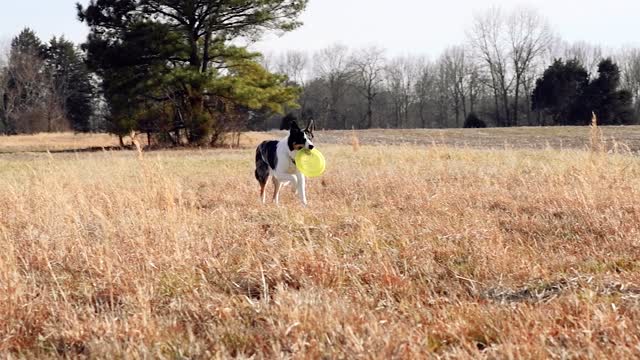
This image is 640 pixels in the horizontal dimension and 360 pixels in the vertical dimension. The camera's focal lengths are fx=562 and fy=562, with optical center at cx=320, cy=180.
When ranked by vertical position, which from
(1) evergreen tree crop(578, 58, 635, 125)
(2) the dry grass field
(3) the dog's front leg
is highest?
(1) evergreen tree crop(578, 58, 635, 125)

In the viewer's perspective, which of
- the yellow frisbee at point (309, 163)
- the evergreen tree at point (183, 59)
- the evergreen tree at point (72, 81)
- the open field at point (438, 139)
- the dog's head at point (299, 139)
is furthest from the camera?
the evergreen tree at point (72, 81)

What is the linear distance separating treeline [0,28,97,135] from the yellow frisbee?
1732 inches

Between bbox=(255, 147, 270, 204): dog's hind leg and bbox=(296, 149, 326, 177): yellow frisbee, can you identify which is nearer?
bbox=(296, 149, 326, 177): yellow frisbee

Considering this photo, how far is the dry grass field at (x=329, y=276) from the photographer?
2.57m

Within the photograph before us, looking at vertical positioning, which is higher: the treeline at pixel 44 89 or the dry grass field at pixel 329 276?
the treeline at pixel 44 89

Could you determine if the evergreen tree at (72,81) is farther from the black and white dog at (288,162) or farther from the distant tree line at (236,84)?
the black and white dog at (288,162)

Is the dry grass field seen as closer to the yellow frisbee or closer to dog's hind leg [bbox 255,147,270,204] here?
the yellow frisbee

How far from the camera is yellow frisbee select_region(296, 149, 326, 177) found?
7320 mm

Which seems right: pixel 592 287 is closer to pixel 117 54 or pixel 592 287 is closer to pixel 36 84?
pixel 117 54

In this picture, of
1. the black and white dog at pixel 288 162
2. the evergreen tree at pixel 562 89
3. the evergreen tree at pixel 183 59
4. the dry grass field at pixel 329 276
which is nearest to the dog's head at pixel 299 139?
the black and white dog at pixel 288 162

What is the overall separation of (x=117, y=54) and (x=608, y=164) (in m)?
20.2

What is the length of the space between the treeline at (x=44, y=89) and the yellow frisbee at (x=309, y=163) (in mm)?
43999

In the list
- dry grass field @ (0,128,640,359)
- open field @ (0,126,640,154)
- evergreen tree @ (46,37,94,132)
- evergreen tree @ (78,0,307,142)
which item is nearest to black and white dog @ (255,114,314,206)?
dry grass field @ (0,128,640,359)

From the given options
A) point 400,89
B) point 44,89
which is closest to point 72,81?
point 44,89
